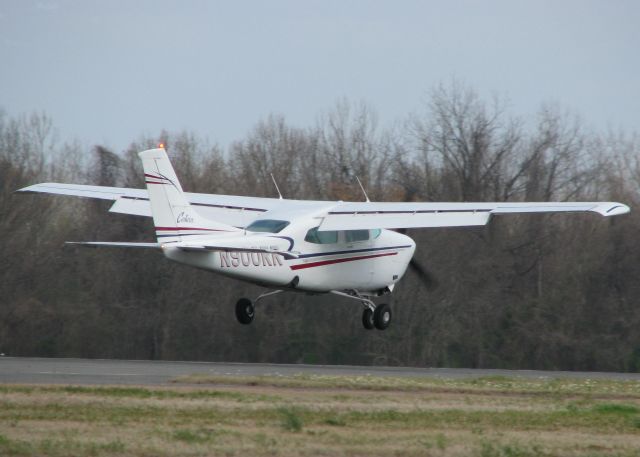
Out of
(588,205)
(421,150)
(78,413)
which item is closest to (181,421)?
(78,413)

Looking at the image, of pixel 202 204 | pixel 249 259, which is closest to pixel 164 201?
pixel 249 259

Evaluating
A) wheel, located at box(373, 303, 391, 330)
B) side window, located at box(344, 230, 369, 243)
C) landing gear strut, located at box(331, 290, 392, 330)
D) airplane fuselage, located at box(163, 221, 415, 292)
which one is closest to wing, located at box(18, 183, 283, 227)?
side window, located at box(344, 230, 369, 243)

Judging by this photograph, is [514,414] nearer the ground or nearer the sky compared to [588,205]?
nearer the ground

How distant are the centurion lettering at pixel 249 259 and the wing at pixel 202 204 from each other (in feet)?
10.1

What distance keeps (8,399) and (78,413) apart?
1.59 m

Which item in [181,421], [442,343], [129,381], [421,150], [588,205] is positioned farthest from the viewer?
[421,150]

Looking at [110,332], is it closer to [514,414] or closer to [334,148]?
[334,148]

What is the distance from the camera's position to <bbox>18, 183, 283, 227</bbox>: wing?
84.2 ft

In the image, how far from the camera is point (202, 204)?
2611 cm

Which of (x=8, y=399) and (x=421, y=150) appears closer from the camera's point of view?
(x=8, y=399)

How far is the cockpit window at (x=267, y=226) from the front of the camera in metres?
22.8

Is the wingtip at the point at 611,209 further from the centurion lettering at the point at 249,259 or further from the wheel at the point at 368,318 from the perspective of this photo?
the centurion lettering at the point at 249,259

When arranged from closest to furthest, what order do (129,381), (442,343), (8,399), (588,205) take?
(8,399) → (129,381) → (588,205) → (442,343)

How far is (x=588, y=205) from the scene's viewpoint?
22.7 metres
